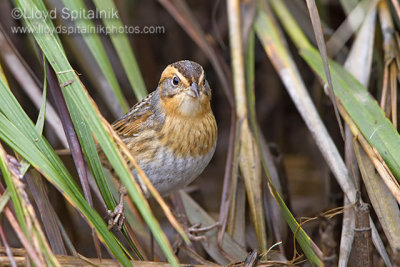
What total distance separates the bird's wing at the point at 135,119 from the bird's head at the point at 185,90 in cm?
11

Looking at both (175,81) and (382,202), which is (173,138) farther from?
(382,202)

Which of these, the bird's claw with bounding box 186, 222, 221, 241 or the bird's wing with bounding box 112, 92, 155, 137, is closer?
the bird's wing with bounding box 112, 92, 155, 137

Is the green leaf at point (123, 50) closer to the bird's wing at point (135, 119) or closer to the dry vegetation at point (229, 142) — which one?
the dry vegetation at point (229, 142)

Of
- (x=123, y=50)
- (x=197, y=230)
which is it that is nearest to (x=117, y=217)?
(x=197, y=230)

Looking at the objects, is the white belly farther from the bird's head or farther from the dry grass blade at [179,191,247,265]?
the dry grass blade at [179,191,247,265]

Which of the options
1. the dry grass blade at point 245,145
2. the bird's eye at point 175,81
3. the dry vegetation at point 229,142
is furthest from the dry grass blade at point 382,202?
the bird's eye at point 175,81

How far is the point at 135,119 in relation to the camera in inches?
97.5

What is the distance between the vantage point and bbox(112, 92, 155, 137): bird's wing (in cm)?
243

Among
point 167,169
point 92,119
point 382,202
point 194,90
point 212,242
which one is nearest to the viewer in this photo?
point 92,119

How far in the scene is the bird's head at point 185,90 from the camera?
7.18 ft

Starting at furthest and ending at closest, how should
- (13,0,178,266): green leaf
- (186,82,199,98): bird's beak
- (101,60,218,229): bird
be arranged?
(101,60,218,229): bird → (186,82,199,98): bird's beak → (13,0,178,266): green leaf

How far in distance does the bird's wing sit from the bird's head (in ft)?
0.36

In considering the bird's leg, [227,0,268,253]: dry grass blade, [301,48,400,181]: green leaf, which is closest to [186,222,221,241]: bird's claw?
[227,0,268,253]: dry grass blade

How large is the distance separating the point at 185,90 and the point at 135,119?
0.35 meters
